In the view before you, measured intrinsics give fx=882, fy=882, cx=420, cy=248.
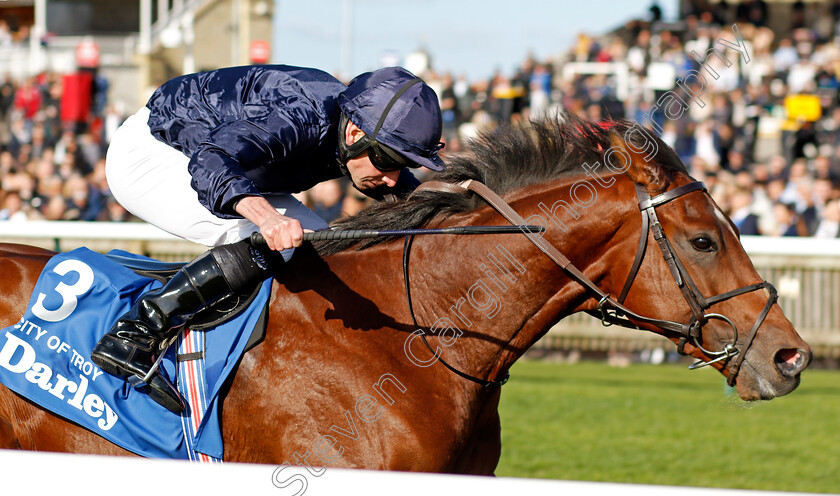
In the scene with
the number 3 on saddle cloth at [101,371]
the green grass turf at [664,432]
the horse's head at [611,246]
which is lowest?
the green grass turf at [664,432]

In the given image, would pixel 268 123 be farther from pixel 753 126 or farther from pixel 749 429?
pixel 753 126

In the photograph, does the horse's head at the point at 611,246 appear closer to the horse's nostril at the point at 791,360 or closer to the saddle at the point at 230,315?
the horse's nostril at the point at 791,360

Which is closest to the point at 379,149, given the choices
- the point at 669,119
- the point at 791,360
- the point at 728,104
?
the point at 791,360

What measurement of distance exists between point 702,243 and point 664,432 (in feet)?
11.5

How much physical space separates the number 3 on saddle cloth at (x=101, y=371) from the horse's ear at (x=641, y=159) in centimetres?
115

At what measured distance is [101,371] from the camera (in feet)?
8.90

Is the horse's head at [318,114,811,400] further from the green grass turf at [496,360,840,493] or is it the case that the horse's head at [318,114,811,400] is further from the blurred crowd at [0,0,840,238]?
the blurred crowd at [0,0,840,238]

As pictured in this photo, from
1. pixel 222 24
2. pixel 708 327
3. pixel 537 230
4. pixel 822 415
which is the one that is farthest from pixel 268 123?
pixel 222 24

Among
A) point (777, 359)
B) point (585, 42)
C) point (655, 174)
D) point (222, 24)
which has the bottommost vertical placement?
point (222, 24)

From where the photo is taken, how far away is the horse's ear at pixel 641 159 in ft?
8.56

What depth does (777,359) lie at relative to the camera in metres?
2.51

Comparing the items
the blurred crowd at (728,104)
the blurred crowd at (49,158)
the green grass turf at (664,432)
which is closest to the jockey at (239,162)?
the green grass turf at (664,432)

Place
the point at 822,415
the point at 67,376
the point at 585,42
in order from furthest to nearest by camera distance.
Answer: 1. the point at 585,42
2. the point at 822,415
3. the point at 67,376

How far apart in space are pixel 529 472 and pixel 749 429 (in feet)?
6.75
